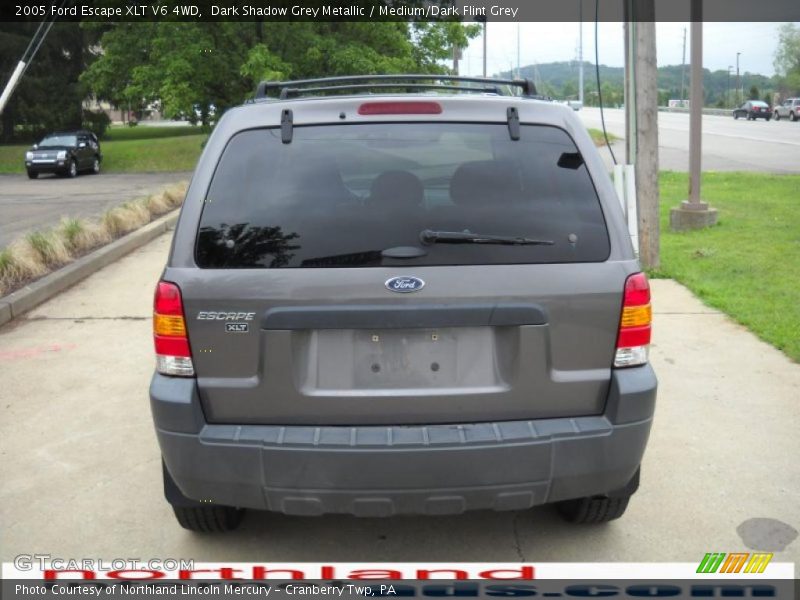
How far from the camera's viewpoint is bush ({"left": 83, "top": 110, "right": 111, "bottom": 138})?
45.9 m

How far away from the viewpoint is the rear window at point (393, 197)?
123 inches

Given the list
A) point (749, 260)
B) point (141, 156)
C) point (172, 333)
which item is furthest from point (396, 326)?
point (141, 156)

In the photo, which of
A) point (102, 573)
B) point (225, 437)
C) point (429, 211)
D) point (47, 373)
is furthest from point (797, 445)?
point (47, 373)

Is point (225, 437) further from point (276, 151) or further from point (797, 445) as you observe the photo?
point (797, 445)

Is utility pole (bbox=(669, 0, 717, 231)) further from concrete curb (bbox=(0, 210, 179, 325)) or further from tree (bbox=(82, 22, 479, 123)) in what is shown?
tree (bbox=(82, 22, 479, 123))

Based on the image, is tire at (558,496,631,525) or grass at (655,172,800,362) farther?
grass at (655,172,800,362)

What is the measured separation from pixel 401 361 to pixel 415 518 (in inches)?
47.0

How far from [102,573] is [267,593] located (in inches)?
28.1

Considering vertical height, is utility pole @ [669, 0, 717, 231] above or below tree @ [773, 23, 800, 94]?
below

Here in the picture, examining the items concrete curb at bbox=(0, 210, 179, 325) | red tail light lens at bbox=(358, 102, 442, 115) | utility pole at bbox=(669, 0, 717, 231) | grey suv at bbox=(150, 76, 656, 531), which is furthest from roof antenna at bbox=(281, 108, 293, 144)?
utility pole at bbox=(669, 0, 717, 231)

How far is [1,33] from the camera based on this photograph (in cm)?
4109

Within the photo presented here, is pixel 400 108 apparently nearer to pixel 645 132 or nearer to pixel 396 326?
pixel 396 326

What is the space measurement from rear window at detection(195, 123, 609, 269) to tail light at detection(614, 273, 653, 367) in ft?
0.56

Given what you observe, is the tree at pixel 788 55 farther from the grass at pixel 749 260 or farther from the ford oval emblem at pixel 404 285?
the ford oval emblem at pixel 404 285
